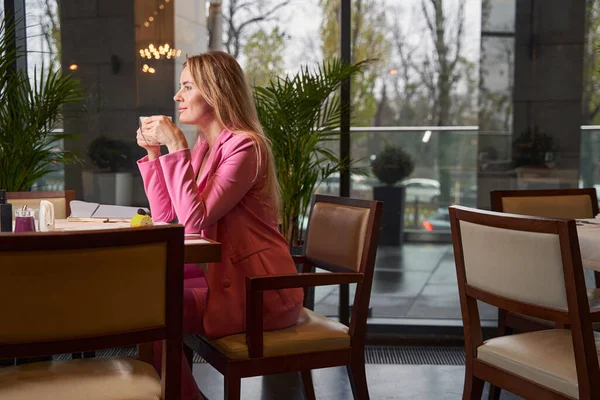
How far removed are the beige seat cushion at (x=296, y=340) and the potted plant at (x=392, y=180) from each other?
201 centimetres

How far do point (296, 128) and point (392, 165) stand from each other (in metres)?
0.74

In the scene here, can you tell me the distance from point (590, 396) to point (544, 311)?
10.0 inches

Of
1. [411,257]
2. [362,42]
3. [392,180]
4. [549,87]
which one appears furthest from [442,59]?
[411,257]

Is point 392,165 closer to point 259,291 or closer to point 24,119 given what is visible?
point 24,119

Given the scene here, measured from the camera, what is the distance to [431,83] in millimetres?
4285

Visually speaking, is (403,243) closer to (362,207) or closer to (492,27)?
(492,27)

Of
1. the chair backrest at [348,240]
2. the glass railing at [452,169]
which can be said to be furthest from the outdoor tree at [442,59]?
the chair backrest at [348,240]

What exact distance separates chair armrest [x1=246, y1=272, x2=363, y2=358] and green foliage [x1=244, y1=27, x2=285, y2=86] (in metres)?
2.25

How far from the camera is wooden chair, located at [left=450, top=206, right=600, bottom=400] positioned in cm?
190

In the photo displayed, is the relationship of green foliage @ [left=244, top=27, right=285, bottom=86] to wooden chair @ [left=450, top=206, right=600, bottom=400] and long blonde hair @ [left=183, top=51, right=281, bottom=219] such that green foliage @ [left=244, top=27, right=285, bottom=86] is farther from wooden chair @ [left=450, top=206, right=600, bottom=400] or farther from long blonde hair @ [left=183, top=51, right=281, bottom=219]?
wooden chair @ [left=450, top=206, right=600, bottom=400]

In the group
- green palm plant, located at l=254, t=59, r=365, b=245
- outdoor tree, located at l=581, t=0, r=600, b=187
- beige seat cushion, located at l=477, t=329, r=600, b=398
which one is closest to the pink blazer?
beige seat cushion, located at l=477, t=329, r=600, b=398

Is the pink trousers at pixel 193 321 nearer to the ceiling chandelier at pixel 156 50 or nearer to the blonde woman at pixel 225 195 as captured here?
the blonde woman at pixel 225 195

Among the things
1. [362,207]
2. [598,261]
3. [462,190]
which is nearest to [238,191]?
[362,207]

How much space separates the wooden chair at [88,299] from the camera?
1.50 metres
